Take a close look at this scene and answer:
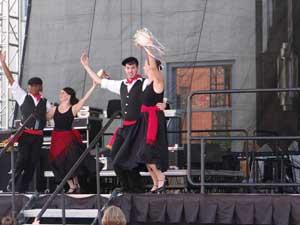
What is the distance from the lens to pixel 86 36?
41.5 ft

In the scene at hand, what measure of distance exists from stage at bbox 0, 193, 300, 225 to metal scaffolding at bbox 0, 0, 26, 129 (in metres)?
5.17

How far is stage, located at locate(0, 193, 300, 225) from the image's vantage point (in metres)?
8.55

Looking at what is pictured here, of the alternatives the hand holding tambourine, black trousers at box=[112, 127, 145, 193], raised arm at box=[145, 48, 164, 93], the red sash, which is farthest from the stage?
the hand holding tambourine

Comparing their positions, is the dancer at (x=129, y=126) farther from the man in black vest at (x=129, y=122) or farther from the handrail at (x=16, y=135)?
the handrail at (x=16, y=135)

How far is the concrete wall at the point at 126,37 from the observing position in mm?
12086

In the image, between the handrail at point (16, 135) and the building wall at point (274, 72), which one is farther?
the building wall at point (274, 72)

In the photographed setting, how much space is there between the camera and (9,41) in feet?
47.1

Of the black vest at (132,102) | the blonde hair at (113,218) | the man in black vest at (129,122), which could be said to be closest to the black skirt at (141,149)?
the man in black vest at (129,122)

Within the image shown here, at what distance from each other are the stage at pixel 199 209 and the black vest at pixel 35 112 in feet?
3.95

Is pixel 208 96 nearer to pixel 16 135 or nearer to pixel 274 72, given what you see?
pixel 274 72

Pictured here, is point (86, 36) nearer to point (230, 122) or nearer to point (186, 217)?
point (230, 122)

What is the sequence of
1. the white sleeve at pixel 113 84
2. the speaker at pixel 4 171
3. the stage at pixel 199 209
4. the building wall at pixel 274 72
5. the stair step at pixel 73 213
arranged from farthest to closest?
the building wall at pixel 274 72, the speaker at pixel 4 171, the white sleeve at pixel 113 84, the stair step at pixel 73 213, the stage at pixel 199 209

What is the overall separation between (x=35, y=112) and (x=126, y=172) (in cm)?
148

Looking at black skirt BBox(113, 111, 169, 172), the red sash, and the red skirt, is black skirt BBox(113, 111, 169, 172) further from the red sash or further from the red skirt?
the red skirt
